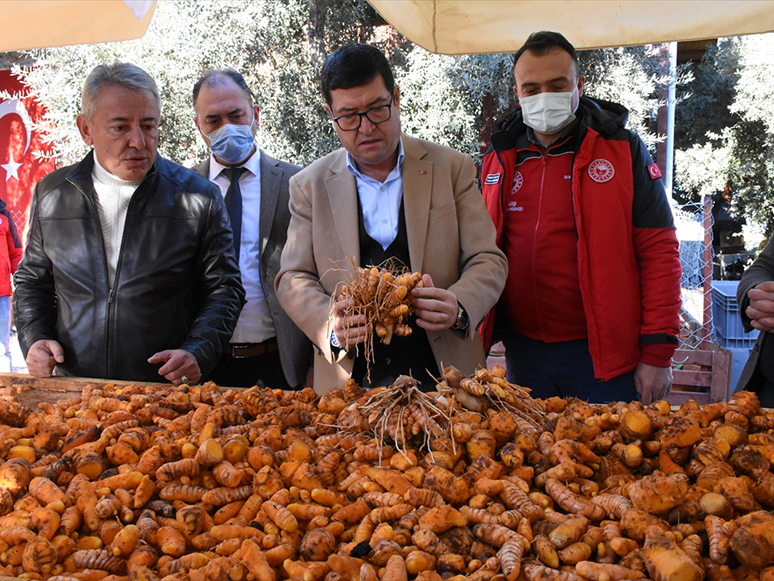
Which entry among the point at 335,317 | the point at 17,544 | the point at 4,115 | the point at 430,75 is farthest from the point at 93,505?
the point at 4,115

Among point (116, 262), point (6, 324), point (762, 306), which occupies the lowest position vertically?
point (6, 324)

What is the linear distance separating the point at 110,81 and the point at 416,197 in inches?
53.9

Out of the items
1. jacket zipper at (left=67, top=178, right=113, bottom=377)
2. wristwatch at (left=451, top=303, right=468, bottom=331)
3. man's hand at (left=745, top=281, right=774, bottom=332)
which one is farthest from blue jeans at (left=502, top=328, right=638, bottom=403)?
jacket zipper at (left=67, top=178, right=113, bottom=377)

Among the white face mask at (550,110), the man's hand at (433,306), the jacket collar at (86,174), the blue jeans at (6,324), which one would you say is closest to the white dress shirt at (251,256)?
the jacket collar at (86,174)

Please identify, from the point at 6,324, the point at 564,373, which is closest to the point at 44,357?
the point at 564,373

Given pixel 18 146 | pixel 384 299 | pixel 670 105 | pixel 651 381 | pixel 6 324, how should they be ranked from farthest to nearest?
1. pixel 670 105
2. pixel 18 146
3. pixel 6 324
4. pixel 651 381
5. pixel 384 299

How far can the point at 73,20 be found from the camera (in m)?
3.53

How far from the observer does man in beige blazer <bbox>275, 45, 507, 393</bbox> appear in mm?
2377

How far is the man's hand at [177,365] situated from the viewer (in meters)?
2.41

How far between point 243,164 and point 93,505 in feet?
7.30

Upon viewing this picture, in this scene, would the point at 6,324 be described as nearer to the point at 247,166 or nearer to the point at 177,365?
the point at 247,166

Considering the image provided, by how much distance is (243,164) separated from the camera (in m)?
3.34

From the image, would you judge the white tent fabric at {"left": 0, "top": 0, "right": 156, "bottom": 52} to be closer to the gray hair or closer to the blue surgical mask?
the blue surgical mask

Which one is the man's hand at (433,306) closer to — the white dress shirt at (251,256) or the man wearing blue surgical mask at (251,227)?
the man wearing blue surgical mask at (251,227)
